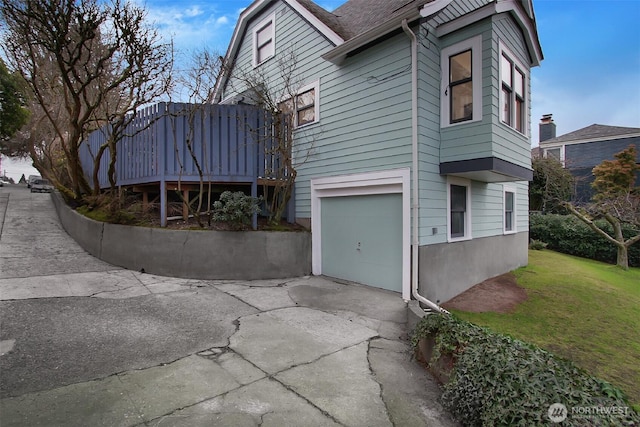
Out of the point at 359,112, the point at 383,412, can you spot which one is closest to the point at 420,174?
the point at 359,112

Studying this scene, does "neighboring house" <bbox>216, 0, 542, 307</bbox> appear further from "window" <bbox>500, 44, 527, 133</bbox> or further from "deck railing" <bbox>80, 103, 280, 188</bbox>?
"deck railing" <bbox>80, 103, 280, 188</bbox>

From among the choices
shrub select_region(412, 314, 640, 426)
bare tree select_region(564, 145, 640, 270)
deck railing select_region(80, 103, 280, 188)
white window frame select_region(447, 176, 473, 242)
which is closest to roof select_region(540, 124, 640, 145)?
bare tree select_region(564, 145, 640, 270)

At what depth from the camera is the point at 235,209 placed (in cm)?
750

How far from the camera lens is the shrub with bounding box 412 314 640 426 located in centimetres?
242

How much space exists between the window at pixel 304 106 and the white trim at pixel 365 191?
5.68 feet

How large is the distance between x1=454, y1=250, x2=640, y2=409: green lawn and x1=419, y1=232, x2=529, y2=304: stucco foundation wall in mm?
580

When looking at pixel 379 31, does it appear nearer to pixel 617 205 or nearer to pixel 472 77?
pixel 472 77

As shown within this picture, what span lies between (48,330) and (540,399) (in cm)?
538

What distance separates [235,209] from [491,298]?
6.05 meters

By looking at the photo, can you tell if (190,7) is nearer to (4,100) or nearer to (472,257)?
(472,257)

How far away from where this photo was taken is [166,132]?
7785mm

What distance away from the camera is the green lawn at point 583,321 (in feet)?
15.4
